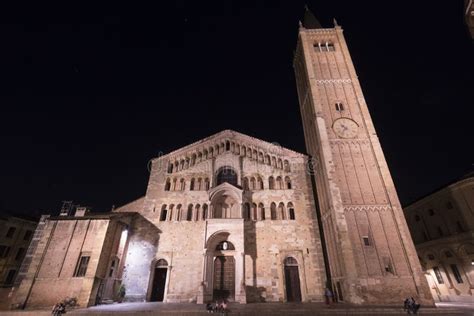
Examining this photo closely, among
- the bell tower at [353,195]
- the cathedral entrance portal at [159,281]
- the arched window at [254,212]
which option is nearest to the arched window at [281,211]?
the arched window at [254,212]

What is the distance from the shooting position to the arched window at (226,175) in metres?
23.8

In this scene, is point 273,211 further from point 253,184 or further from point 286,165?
point 286,165

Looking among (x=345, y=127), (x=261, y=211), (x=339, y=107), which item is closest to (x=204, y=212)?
(x=261, y=211)

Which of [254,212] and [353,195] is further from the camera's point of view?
[254,212]

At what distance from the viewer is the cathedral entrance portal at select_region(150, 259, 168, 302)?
63.2 feet

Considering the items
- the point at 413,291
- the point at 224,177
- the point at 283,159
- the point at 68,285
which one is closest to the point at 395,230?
the point at 413,291

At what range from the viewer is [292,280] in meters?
19.2

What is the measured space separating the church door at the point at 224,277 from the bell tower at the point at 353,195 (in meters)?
7.96

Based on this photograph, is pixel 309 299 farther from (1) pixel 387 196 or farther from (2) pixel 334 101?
(2) pixel 334 101

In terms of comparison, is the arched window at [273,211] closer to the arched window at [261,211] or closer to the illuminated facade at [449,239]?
the arched window at [261,211]

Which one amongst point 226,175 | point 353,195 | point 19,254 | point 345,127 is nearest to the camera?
point 353,195

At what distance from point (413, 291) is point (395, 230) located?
398cm

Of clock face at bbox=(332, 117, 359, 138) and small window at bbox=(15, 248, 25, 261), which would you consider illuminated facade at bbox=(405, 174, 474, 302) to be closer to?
clock face at bbox=(332, 117, 359, 138)

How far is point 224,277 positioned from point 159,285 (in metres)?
5.41
